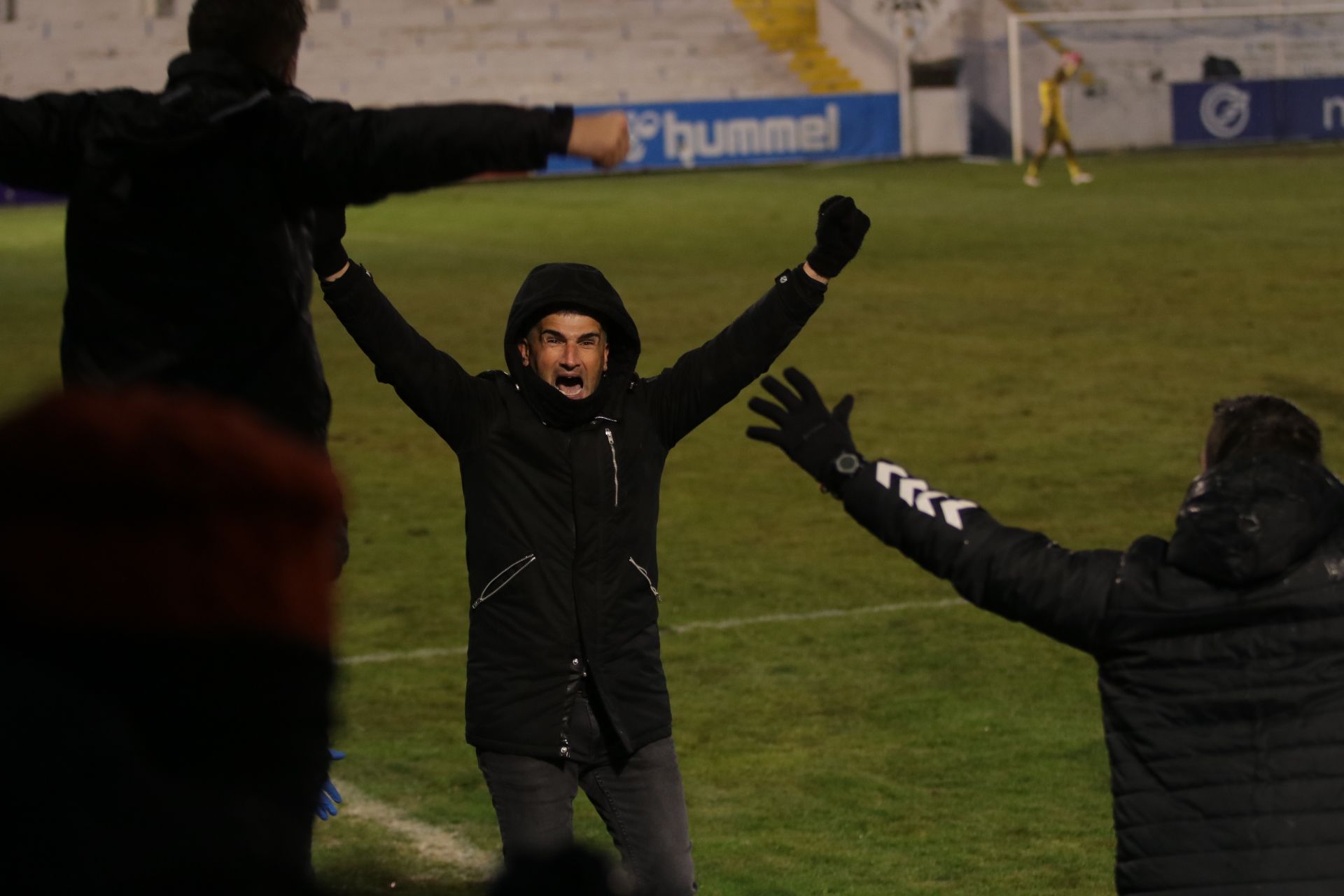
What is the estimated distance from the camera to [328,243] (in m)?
4.09

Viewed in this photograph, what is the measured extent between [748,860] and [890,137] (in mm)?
35215

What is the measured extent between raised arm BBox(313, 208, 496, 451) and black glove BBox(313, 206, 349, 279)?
0.09 m

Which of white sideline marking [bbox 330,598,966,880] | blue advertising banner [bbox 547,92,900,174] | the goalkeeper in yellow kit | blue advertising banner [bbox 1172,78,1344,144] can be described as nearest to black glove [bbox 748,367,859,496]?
white sideline marking [bbox 330,598,966,880]

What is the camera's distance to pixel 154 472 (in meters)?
1.44

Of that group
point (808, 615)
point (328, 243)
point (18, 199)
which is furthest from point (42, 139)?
point (18, 199)

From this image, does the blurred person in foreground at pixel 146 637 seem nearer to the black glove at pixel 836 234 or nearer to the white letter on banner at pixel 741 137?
the black glove at pixel 836 234

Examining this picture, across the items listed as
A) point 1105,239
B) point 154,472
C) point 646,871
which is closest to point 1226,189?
point 1105,239

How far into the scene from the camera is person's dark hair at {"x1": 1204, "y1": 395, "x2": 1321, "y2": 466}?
338 centimetres

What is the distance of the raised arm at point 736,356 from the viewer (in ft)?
14.9

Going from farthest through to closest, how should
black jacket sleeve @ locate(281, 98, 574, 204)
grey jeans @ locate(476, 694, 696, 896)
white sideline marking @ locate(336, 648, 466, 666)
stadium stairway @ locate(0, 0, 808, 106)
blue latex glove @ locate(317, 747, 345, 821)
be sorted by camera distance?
stadium stairway @ locate(0, 0, 808, 106) → white sideline marking @ locate(336, 648, 466, 666) → blue latex glove @ locate(317, 747, 345, 821) → grey jeans @ locate(476, 694, 696, 896) → black jacket sleeve @ locate(281, 98, 574, 204)

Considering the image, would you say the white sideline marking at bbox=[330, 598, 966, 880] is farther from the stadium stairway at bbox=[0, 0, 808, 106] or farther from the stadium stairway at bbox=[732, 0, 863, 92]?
the stadium stairway at bbox=[0, 0, 808, 106]

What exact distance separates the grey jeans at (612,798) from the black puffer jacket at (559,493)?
0.05 m

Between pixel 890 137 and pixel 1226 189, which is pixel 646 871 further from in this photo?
pixel 890 137

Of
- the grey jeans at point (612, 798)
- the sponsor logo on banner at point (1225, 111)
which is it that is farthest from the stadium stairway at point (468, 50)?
the grey jeans at point (612, 798)
